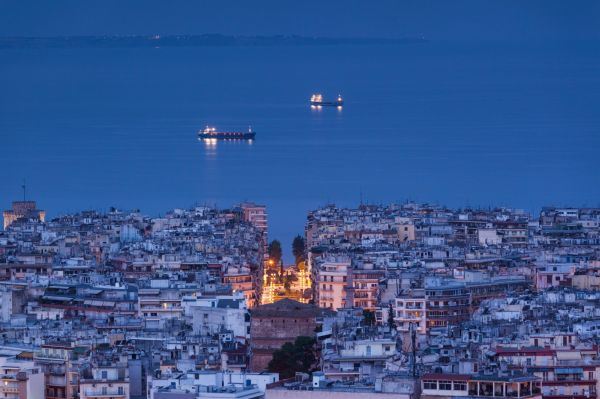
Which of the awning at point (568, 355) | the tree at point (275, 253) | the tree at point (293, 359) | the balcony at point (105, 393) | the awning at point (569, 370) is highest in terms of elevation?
the tree at point (275, 253)

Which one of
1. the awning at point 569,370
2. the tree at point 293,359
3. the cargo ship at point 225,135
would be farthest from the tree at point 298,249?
the cargo ship at point 225,135

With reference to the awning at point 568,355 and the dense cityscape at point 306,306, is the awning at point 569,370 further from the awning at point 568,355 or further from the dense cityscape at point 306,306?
the awning at point 568,355

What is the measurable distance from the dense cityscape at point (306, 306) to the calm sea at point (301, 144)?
8.19 meters

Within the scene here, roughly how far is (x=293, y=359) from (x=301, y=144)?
74.4 meters

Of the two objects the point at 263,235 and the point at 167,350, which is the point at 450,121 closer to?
the point at 263,235

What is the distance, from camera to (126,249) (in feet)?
163

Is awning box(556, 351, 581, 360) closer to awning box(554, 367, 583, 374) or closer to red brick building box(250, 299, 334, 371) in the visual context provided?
awning box(554, 367, 583, 374)

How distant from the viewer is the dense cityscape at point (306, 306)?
29.0 m

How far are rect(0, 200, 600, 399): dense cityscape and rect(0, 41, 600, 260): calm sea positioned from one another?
8190 millimetres

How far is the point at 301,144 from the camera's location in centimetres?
10744

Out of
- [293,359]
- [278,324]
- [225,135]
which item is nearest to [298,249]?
[278,324]

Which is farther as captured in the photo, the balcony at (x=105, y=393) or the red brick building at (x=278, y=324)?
the red brick building at (x=278, y=324)

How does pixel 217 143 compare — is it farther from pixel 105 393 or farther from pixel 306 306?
pixel 105 393

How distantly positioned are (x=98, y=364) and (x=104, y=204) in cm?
4732
